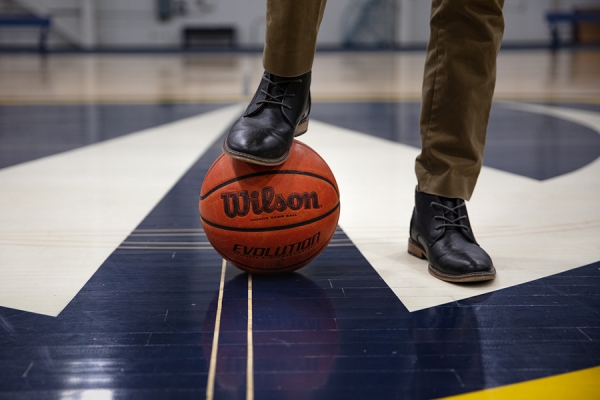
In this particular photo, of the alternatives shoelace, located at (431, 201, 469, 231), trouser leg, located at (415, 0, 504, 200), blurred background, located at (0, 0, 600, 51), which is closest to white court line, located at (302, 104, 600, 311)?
shoelace, located at (431, 201, 469, 231)

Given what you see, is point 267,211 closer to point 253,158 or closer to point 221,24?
point 253,158

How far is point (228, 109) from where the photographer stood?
4773 millimetres

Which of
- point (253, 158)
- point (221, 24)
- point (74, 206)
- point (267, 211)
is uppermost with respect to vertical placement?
point (253, 158)

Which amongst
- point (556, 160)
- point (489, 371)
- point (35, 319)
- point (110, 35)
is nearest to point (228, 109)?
point (556, 160)

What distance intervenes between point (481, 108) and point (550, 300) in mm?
456

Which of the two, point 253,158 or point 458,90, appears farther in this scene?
point 458,90

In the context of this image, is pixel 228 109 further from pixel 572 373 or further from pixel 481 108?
pixel 572 373

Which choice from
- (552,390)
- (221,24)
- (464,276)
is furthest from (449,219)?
(221,24)

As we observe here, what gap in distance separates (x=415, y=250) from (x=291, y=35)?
0.63 metres

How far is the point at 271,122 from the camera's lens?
1.38m

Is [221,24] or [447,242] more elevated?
[447,242]

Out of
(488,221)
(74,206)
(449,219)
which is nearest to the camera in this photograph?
(449,219)

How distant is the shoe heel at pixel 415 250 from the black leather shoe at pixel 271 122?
16.5 inches

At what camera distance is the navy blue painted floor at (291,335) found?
3.26 feet
